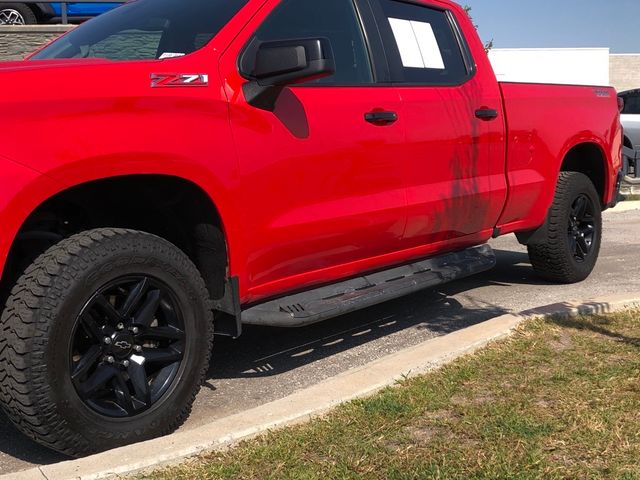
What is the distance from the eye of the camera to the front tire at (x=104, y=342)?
A: 286cm

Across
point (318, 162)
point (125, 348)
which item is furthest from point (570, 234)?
point (125, 348)

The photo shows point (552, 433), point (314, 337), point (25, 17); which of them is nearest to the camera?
point (552, 433)

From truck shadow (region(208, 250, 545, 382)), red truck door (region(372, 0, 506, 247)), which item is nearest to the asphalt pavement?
truck shadow (region(208, 250, 545, 382))

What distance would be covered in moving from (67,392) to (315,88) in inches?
72.7

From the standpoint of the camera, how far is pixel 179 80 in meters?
3.35

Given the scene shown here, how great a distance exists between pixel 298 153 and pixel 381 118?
638 mm

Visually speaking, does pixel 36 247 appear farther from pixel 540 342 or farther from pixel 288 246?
pixel 540 342

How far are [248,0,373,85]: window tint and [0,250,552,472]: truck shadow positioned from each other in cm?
155

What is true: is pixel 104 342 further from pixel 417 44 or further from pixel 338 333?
pixel 417 44

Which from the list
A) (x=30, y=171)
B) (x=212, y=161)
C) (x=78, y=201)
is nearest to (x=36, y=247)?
(x=78, y=201)

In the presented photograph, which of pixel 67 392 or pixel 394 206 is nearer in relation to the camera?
pixel 67 392

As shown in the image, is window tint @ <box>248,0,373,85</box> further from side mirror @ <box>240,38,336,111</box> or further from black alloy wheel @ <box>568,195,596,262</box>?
black alloy wheel @ <box>568,195,596,262</box>

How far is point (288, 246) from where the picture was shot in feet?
12.5

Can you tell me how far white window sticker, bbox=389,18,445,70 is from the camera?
15.1 ft
